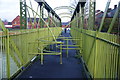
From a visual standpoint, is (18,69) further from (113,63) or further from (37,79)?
(113,63)

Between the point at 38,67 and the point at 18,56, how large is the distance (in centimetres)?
116

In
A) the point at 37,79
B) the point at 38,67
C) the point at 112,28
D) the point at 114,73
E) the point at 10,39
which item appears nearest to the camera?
the point at 114,73

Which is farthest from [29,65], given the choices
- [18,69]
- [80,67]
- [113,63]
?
[113,63]

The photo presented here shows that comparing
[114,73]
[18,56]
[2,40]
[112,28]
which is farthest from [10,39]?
[114,73]

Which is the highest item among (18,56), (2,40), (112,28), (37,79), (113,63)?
(112,28)

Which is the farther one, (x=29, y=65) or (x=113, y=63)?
(x=29, y=65)

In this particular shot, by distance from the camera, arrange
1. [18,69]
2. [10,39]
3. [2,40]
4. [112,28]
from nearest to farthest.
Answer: [112,28] → [2,40] → [10,39] → [18,69]

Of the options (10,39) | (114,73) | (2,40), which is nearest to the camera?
(114,73)

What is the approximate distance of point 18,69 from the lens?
191 inches

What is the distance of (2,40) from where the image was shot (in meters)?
3.76

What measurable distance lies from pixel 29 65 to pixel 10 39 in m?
2.10

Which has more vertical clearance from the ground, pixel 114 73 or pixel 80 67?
pixel 114 73

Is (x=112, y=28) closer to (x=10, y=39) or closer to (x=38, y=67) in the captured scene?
(x=10, y=39)

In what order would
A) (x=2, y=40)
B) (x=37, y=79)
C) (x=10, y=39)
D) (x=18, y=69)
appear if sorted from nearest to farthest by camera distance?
(x=2, y=40), (x=10, y=39), (x=37, y=79), (x=18, y=69)
